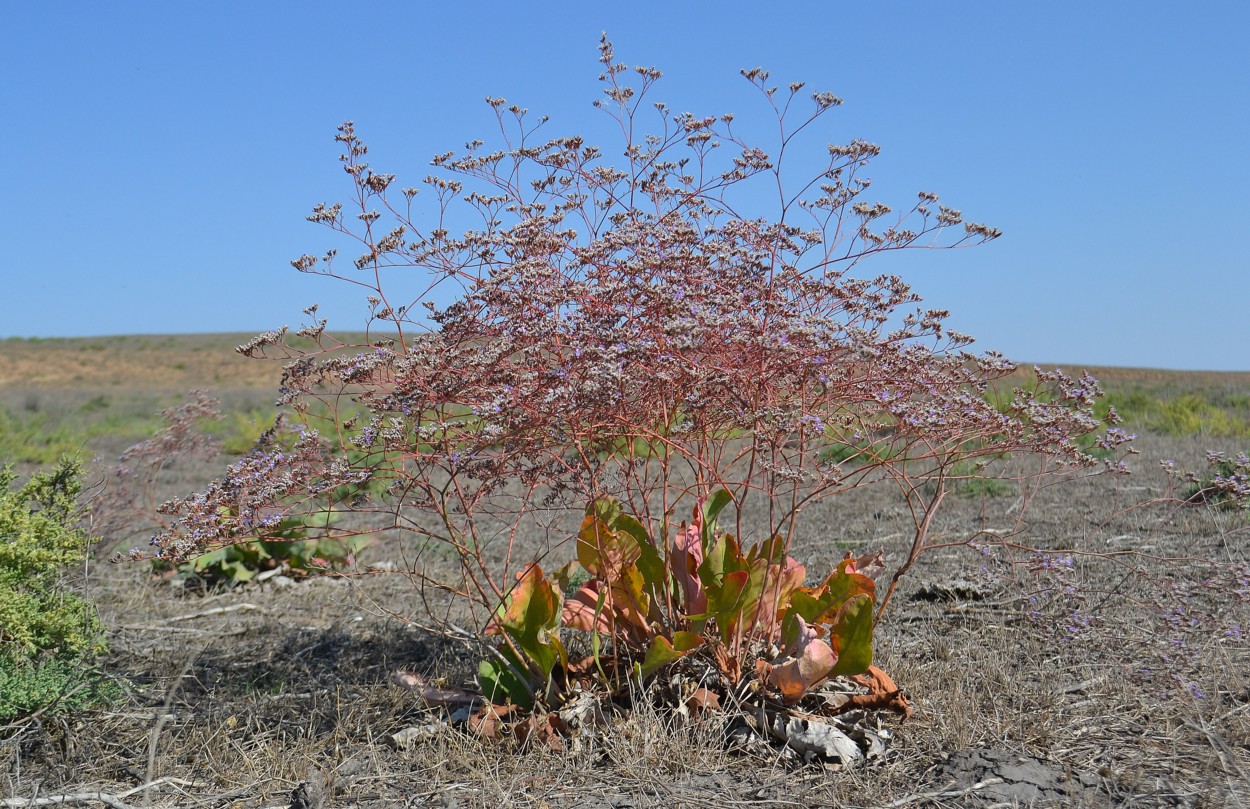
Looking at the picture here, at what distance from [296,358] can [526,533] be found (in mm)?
4815

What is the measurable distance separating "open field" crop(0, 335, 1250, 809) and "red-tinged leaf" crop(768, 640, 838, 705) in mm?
258

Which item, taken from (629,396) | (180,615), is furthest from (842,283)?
(180,615)

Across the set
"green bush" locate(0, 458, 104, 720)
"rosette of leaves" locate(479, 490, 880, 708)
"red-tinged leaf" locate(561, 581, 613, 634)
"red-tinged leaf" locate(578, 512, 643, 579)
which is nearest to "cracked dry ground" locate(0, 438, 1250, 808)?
"green bush" locate(0, 458, 104, 720)

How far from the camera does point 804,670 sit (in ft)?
11.1

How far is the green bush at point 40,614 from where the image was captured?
3875 mm

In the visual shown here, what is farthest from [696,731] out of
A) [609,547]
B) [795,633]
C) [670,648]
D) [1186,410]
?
[1186,410]

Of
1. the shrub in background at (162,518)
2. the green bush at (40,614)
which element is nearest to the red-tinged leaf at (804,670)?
the green bush at (40,614)

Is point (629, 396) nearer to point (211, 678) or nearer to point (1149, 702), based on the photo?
point (1149, 702)

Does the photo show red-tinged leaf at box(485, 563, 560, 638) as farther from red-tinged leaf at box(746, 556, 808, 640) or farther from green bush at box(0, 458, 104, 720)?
green bush at box(0, 458, 104, 720)

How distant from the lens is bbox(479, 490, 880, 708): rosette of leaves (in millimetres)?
3434

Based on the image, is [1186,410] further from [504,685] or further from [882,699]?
[504,685]

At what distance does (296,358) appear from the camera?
3.59 meters

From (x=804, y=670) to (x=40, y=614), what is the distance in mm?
3120

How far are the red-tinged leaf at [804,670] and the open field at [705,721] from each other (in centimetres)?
26
